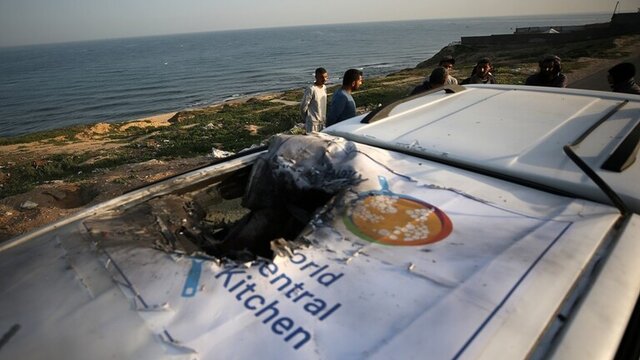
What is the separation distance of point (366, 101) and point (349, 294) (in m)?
15.7

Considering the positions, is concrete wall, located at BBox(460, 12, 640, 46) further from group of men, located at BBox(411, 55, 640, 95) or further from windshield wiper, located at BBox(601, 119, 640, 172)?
windshield wiper, located at BBox(601, 119, 640, 172)

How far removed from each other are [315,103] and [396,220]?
16.8ft

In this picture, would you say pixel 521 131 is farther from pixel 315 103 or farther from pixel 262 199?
pixel 315 103

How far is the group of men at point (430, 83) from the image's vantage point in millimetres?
4906

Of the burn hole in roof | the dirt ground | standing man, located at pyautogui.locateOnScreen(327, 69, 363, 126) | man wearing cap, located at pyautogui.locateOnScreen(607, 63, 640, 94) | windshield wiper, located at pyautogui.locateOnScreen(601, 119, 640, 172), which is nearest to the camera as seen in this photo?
windshield wiper, located at pyautogui.locateOnScreen(601, 119, 640, 172)

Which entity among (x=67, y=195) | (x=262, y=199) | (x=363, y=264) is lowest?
(x=67, y=195)

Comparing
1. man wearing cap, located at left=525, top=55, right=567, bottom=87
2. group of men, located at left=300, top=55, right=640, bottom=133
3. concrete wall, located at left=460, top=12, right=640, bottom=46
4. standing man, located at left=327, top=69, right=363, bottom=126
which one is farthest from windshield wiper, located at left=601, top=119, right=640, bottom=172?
concrete wall, located at left=460, top=12, right=640, bottom=46

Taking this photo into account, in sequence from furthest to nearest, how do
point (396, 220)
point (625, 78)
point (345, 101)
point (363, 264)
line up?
point (345, 101) < point (625, 78) < point (396, 220) < point (363, 264)

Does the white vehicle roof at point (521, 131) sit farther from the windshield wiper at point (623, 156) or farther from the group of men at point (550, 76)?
the group of men at point (550, 76)

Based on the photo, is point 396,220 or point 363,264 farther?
point 396,220

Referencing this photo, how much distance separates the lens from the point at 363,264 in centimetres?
128

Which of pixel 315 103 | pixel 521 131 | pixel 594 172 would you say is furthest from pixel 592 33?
pixel 594 172

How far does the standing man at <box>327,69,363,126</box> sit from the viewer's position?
518 cm

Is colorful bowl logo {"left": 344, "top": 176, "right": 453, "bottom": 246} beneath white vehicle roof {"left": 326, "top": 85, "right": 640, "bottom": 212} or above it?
beneath
